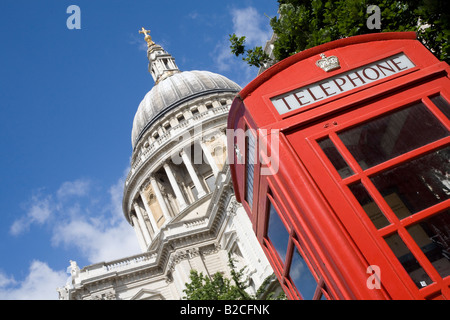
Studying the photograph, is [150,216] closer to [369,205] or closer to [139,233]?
[139,233]

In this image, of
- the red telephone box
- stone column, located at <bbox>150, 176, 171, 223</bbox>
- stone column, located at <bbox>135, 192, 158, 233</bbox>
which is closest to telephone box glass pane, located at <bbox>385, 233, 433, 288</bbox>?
the red telephone box

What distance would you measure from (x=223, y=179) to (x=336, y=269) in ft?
81.6

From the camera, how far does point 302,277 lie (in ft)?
16.0

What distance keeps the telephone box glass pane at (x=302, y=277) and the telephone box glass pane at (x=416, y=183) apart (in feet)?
3.94

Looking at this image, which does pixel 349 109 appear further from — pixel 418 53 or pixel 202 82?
pixel 202 82

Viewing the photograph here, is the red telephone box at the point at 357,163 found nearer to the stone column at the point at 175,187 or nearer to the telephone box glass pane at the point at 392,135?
the telephone box glass pane at the point at 392,135

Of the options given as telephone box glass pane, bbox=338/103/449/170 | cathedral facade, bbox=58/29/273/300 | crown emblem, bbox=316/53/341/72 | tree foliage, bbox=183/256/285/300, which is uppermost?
cathedral facade, bbox=58/29/273/300

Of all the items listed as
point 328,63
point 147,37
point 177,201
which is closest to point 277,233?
point 328,63

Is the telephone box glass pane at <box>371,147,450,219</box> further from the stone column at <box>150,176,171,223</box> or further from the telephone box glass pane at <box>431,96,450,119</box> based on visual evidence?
the stone column at <box>150,176,171,223</box>

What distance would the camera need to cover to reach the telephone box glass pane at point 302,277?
15.0ft

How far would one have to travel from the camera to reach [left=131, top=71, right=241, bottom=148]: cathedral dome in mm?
50188

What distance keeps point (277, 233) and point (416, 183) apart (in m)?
1.79

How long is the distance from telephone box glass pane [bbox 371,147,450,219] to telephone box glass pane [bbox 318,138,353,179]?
0.79ft
